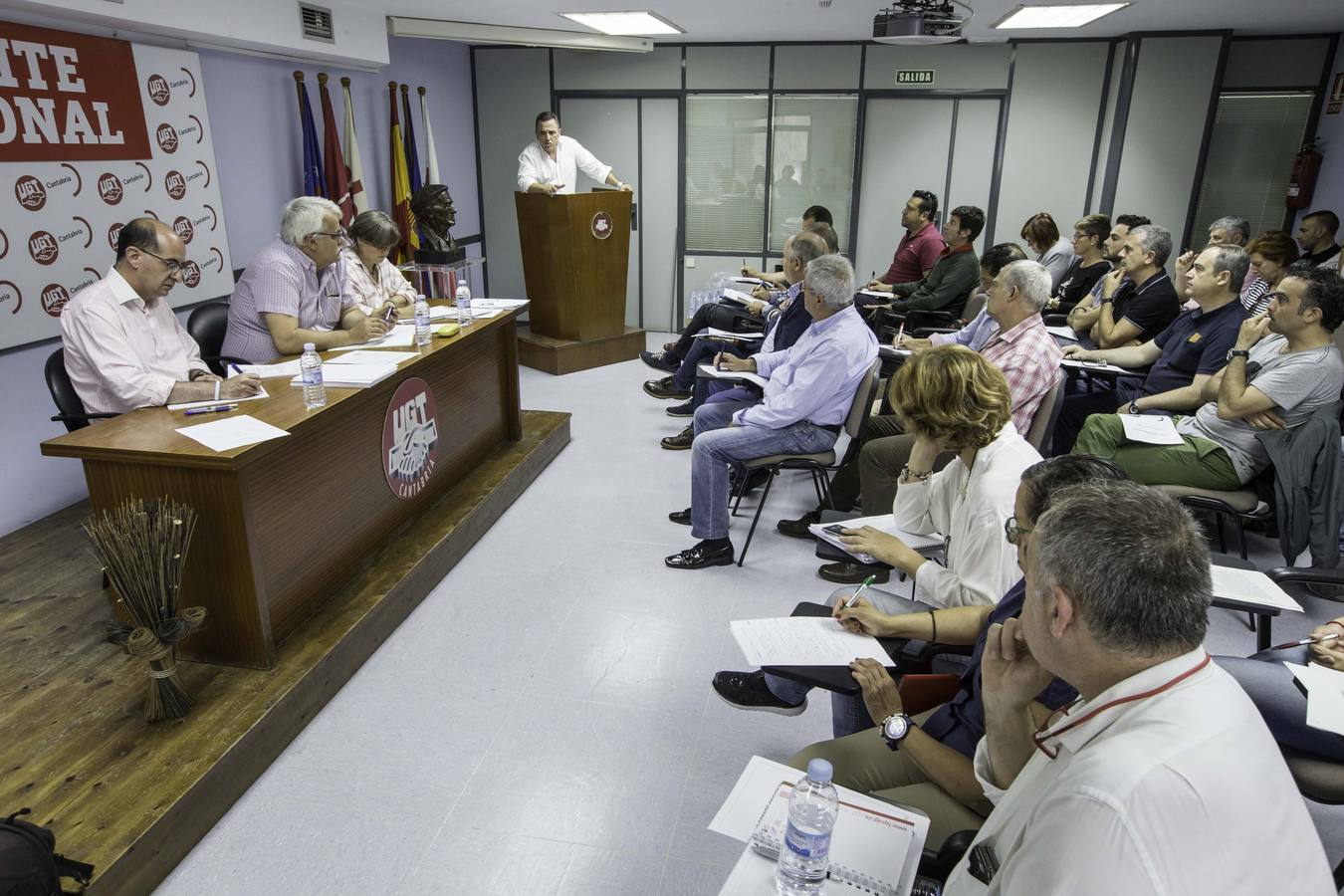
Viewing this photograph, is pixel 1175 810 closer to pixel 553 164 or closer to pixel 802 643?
pixel 802 643

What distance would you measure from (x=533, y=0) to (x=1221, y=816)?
5.45 meters

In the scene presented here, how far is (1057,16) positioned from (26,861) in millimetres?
6877

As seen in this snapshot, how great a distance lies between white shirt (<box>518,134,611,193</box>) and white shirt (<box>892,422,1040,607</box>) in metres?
5.13

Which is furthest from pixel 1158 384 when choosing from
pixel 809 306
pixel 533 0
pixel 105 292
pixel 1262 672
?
pixel 105 292

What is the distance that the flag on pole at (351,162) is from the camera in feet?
19.1

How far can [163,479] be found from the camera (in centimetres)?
242

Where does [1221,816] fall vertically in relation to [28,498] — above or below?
above

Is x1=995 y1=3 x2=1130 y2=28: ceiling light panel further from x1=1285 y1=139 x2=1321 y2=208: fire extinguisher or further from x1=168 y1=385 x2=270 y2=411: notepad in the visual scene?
x1=168 y1=385 x2=270 y2=411: notepad

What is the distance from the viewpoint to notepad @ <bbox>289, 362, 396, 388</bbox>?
305 cm

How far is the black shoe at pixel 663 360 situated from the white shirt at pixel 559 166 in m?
1.62

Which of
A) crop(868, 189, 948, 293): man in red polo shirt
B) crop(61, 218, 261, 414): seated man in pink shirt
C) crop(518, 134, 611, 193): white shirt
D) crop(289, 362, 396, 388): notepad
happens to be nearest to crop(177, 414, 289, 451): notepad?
crop(61, 218, 261, 414): seated man in pink shirt

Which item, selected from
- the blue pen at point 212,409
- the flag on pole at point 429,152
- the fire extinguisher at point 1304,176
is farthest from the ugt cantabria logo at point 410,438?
the fire extinguisher at point 1304,176

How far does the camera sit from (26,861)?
60.0 inches

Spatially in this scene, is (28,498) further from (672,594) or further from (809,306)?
(809,306)
